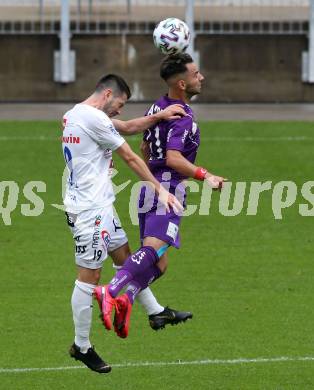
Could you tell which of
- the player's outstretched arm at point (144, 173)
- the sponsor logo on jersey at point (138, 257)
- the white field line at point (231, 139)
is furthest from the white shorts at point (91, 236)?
the white field line at point (231, 139)

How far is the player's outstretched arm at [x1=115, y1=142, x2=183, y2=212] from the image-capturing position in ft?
33.9

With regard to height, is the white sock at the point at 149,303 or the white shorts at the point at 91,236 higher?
the white shorts at the point at 91,236

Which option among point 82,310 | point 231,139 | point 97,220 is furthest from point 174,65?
point 231,139

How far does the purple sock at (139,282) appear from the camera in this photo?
10.8 m

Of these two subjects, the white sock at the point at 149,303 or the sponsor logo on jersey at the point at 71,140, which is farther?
the white sock at the point at 149,303

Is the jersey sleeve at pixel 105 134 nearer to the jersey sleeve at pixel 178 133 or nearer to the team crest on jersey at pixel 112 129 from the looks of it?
the team crest on jersey at pixel 112 129

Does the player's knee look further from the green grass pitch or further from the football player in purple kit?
the green grass pitch

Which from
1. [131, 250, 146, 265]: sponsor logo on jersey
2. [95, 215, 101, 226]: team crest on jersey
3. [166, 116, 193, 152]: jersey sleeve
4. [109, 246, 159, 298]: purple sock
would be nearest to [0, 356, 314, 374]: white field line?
[109, 246, 159, 298]: purple sock

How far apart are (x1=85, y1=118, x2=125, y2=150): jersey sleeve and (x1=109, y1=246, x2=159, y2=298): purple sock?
1.00 m

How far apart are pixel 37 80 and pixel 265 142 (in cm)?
769

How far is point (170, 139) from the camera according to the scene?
1113 cm

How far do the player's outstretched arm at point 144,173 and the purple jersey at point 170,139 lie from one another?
25.4 inches

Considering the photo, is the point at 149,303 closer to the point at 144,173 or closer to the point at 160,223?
the point at 160,223

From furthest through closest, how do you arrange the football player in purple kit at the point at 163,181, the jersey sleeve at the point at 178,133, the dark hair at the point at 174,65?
the dark hair at the point at 174,65 → the jersey sleeve at the point at 178,133 → the football player in purple kit at the point at 163,181
